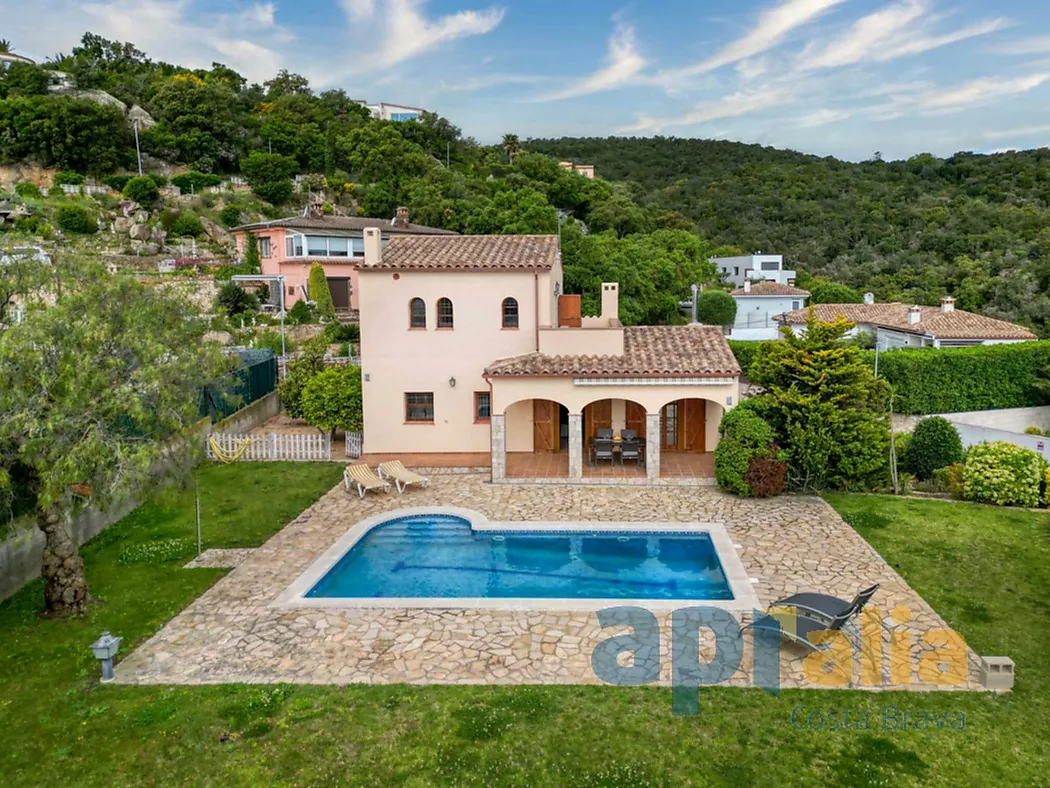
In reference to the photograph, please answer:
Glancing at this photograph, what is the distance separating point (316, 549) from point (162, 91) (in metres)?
85.7

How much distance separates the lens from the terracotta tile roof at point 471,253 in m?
23.3

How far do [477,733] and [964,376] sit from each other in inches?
1209

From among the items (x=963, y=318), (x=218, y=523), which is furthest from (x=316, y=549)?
(x=963, y=318)

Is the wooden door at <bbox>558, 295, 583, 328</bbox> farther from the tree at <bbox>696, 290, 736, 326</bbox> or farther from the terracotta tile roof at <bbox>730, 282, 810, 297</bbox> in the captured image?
the terracotta tile roof at <bbox>730, 282, 810, 297</bbox>

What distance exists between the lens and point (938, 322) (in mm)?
39031

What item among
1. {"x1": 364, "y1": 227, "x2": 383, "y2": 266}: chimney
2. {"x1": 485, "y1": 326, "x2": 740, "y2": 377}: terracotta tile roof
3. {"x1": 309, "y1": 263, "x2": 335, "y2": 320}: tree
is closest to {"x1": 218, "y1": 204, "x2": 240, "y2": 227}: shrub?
{"x1": 309, "y1": 263, "x2": 335, "y2": 320}: tree

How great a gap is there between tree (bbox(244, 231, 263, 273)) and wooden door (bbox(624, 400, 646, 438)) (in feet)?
122

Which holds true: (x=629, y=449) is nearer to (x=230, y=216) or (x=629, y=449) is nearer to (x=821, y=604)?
(x=821, y=604)

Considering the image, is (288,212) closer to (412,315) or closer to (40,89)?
(40,89)

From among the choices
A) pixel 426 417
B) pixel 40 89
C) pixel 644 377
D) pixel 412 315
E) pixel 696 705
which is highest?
pixel 40 89

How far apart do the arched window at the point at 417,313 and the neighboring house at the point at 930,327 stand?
19.0m

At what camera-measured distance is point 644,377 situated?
21297mm

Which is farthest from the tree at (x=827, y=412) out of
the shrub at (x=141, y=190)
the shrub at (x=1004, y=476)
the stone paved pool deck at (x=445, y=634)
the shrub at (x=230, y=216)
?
the shrub at (x=141, y=190)

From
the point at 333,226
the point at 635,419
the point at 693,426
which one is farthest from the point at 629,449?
the point at 333,226
